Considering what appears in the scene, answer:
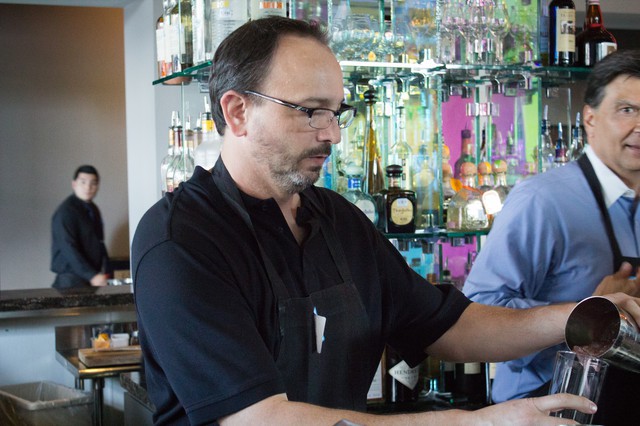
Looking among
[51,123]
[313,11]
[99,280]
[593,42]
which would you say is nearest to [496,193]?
[593,42]

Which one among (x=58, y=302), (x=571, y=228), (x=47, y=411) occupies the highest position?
(x=571, y=228)

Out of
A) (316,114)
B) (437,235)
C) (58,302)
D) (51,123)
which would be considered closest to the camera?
(316,114)

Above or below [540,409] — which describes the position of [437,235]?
above

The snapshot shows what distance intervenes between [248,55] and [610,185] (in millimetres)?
1194

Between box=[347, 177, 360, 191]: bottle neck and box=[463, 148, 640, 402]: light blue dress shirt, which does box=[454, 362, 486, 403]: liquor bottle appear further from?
box=[347, 177, 360, 191]: bottle neck

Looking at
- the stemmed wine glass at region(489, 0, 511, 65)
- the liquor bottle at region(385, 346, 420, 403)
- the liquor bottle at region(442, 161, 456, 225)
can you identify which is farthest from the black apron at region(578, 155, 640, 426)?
the stemmed wine glass at region(489, 0, 511, 65)

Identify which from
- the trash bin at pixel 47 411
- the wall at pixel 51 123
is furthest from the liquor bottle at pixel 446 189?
the wall at pixel 51 123

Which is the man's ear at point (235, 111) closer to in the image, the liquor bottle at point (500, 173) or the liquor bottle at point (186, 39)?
the liquor bottle at point (186, 39)

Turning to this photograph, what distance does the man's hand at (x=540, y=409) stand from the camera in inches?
57.9

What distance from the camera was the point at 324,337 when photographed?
181 centimetres

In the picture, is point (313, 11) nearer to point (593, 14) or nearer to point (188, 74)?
point (188, 74)

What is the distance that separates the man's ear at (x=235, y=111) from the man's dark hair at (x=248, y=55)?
0.01 m

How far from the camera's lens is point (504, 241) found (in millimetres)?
2438

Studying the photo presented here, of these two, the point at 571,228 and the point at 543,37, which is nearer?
the point at 571,228
